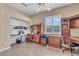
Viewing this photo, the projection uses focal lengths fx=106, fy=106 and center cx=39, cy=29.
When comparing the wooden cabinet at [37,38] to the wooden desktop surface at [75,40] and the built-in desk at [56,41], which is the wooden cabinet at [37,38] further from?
the wooden desktop surface at [75,40]

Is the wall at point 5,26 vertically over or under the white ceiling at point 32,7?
under

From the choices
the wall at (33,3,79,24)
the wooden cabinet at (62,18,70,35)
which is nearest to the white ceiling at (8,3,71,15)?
the wall at (33,3,79,24)

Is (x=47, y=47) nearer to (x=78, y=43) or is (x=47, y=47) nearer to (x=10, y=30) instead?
(x=78, y=43)

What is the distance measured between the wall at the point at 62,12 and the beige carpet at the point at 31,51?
2.07 ft

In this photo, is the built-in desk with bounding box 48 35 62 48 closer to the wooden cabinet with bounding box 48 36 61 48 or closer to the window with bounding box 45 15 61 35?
the wooden cabinet with bounding box 48 36 61 48

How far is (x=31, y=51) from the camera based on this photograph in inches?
99.3

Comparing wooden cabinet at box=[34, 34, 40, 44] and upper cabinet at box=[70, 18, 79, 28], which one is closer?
upper cabinet at box=[70, 18, 79, 28]

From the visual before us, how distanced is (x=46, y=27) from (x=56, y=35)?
31 cm

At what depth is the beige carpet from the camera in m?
2.46

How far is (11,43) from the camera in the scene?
248 centimetres

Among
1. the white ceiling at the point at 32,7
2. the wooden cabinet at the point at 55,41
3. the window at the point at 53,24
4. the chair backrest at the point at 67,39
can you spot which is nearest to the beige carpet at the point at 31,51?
the wooden cabinet at the point at 55,41

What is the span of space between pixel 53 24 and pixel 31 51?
2.73 feet

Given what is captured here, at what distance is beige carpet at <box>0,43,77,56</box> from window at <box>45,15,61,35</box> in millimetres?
407

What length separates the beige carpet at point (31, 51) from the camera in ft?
8.08
